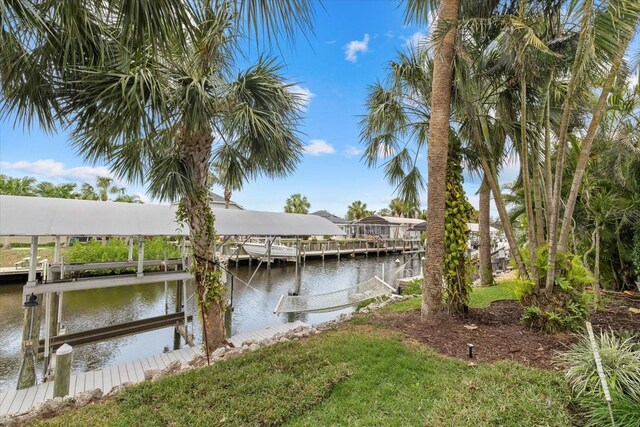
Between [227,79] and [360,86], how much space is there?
300 centimetres

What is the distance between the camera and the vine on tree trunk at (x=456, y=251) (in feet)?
17.7

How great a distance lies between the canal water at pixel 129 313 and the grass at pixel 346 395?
14.8ft

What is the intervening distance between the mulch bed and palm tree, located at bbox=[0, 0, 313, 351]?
318cm

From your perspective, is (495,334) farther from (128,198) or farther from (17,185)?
Result: (128,198)

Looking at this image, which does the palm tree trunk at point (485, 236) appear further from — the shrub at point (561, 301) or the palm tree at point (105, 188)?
the palm tree at point (105, 188)

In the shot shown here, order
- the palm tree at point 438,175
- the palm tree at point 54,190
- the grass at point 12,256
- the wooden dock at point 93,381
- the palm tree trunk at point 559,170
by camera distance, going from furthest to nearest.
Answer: the palm tree at point 54,190, the grass at point 12,256, the palm tree at point 438,175, the wooden dock at point 93,381, the palm tree trunk at point 559,170

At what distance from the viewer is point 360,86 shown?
6879 millimetres

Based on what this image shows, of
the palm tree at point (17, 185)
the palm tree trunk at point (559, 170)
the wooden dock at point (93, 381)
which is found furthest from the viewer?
the palm tree at point (17, 185)

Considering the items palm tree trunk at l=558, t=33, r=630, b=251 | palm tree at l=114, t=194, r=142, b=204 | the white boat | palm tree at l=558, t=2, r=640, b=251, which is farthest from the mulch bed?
palm tree at l=114, t=194, r=142, b=204

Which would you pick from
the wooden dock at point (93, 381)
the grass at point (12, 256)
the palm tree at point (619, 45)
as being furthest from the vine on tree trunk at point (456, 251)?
the grass at point (12, 256)

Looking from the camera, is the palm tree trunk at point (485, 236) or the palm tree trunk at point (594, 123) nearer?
the palm tree trunk at point (594, 123)

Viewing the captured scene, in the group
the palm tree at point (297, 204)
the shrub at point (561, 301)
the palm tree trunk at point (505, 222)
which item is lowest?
the shrub at point (561, 301)

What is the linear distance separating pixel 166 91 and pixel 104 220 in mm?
3529

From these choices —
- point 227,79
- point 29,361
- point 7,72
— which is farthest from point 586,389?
point 29,361
